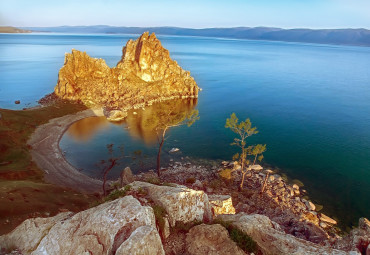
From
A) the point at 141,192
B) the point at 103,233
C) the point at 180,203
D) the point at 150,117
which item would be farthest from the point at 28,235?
the point at 150,117

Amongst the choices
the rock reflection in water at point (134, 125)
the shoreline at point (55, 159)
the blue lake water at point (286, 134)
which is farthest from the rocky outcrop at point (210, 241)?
the rock reflection in water at point (134, 125)

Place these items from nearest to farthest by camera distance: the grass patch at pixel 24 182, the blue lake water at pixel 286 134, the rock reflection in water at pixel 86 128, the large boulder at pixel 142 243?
the large boulder at pixel 142 243, the grass patch at pixel 24 182, the blue lake water at pixel 286 134, the rock reflection in water at pixel 86 128

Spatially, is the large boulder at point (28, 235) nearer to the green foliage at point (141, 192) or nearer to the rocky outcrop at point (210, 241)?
the green foliage at point (141, 192)

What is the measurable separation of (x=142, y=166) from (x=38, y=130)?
122ft

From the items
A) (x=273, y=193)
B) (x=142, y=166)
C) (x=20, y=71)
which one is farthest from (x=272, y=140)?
(x=20, y=71)

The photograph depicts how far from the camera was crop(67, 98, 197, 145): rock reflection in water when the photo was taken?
7400cm

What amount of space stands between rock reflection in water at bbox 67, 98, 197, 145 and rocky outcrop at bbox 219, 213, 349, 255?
46.4 metres

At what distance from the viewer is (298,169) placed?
57281 millimetres

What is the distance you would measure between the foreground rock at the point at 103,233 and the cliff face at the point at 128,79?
266 ft

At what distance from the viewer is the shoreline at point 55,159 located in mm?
47844

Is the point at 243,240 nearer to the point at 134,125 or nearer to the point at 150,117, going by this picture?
the point at 134,125

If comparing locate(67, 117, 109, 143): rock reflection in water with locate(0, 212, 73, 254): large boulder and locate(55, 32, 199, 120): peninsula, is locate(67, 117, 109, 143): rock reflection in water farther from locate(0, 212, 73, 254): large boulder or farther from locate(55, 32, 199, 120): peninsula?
locate(0, 212, 73, 254): large boulder

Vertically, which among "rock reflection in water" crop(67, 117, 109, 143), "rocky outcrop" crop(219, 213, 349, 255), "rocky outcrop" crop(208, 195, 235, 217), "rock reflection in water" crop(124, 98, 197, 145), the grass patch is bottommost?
"rock reflection in water" crop(67, 117, 109, 143)

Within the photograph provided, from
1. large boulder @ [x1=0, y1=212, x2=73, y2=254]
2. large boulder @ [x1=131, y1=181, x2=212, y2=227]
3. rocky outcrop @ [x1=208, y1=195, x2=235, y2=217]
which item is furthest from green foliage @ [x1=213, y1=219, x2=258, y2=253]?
large boulder @ [x1=0, y1=212, x2=73, y2=254]
